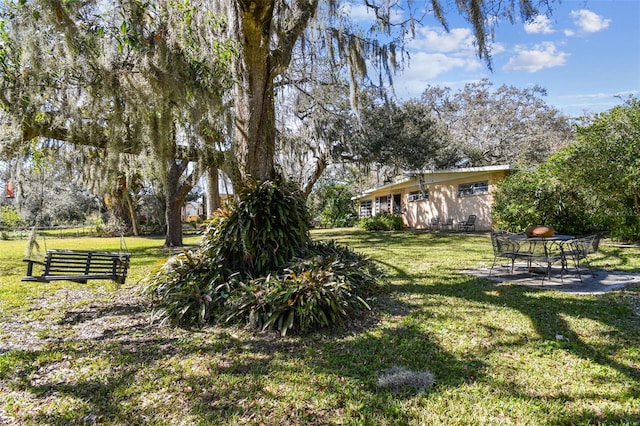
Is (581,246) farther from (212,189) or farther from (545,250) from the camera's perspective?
(212,189)

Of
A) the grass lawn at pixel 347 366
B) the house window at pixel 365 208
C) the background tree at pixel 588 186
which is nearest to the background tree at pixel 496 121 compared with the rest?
the house window at pixel 365 208

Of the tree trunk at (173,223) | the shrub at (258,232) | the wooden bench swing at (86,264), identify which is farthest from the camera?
the tree trunk at (173,223)

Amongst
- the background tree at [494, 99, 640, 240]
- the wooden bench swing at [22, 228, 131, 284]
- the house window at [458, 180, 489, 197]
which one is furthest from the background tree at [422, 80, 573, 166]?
the wooden bench swing at [22, 228, 131, 284]

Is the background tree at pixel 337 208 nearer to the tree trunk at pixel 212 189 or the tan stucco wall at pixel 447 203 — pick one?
the tan stucco wall at pixel 447 203

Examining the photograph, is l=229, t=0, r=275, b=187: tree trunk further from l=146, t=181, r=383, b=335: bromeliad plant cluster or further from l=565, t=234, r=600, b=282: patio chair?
l=565, t=234, r=600, b=282: patio chair

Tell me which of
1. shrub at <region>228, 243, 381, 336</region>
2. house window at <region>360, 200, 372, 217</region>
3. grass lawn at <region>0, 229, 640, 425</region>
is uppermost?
house window at <region>360, 200, 372, 217</region>

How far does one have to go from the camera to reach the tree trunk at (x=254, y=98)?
489 cm

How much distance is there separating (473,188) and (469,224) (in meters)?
1.78

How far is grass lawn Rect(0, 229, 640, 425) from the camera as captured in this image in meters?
2.35

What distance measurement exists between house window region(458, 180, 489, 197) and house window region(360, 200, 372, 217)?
359 inches

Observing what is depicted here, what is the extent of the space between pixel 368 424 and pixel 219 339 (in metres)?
1.97

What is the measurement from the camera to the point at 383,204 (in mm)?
24250

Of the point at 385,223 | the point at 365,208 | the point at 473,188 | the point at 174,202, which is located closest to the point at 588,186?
the point at 473,188

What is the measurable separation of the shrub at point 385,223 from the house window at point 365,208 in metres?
5.96
